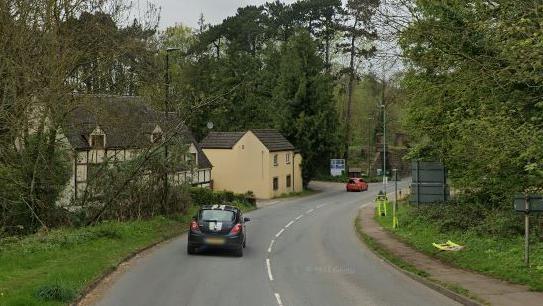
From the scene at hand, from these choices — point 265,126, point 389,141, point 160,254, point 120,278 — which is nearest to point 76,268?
point 120,278

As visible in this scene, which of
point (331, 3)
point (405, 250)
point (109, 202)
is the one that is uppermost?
point (331, 3)

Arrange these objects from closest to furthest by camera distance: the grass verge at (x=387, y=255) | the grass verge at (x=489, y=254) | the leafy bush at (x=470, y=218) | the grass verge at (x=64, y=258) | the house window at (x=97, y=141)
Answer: the grass verge at (x=64, y=258) → the grass verge at (x=489, y=254) → the grass verge at (x=387, y=255) → the leafy bush at (x=470, y=218) → the house window at (x=97, y=141)

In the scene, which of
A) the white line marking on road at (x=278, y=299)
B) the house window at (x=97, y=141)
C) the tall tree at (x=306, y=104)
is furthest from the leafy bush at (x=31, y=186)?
the tall tree at (x=306, y=104)

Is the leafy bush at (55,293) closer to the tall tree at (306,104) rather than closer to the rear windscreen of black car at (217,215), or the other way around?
the rear windscreen of black car at (217,215)

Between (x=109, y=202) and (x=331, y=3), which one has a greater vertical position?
(x=331, y=3)

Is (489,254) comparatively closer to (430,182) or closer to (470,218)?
(470,218)

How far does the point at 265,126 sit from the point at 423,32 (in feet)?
182

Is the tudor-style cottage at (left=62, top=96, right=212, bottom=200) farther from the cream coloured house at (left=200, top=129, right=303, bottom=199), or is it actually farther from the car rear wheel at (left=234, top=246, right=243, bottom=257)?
the cream coloured house at (left=200, top=129, right=303, bottom=199)

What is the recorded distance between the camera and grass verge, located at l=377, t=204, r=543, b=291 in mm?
15961

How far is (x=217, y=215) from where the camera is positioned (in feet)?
68.6

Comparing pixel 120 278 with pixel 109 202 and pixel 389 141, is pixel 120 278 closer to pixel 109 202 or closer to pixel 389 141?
pixel 109 202

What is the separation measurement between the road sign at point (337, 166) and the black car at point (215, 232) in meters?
51.4

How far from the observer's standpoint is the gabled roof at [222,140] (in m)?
58.3

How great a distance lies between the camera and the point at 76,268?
15.4m
